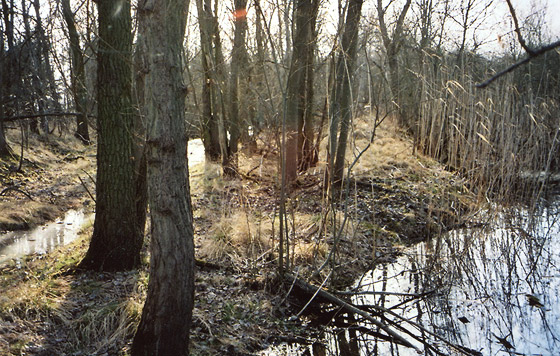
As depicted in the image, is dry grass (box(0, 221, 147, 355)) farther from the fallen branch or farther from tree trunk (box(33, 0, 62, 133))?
tree trunk (box(33, 0, 62, 133))

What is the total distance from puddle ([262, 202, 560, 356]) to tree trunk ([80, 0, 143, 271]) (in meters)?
1.81

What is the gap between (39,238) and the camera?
6996 mm

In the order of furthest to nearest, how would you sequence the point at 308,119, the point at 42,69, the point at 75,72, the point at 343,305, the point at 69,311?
the point at 42,69, the point at 308,119, the point at 75,72, the point at 343,305, the point at 69,311

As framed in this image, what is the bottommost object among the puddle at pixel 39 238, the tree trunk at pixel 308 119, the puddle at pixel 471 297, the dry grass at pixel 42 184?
the puddle at pixel 471 297

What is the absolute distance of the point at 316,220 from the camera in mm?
6492

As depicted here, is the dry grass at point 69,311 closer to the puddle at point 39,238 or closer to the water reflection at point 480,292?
the puddle at point 39,238

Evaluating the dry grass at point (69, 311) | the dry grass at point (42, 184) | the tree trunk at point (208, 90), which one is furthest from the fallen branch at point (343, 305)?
the tree trunk at point (208, 90)

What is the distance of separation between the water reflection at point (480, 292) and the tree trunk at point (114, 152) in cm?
244

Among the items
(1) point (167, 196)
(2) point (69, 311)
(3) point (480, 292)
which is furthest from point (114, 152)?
(3) point (480, 292)

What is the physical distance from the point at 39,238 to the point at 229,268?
341 cm

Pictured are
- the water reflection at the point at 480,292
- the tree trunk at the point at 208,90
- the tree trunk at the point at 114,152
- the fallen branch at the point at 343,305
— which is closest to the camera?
the fallen branch at the point at 343,305

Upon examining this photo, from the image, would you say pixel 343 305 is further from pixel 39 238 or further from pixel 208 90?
pixel 208 90

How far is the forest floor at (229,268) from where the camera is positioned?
3.71 m

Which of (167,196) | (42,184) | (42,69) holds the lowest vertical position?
(42,184)
